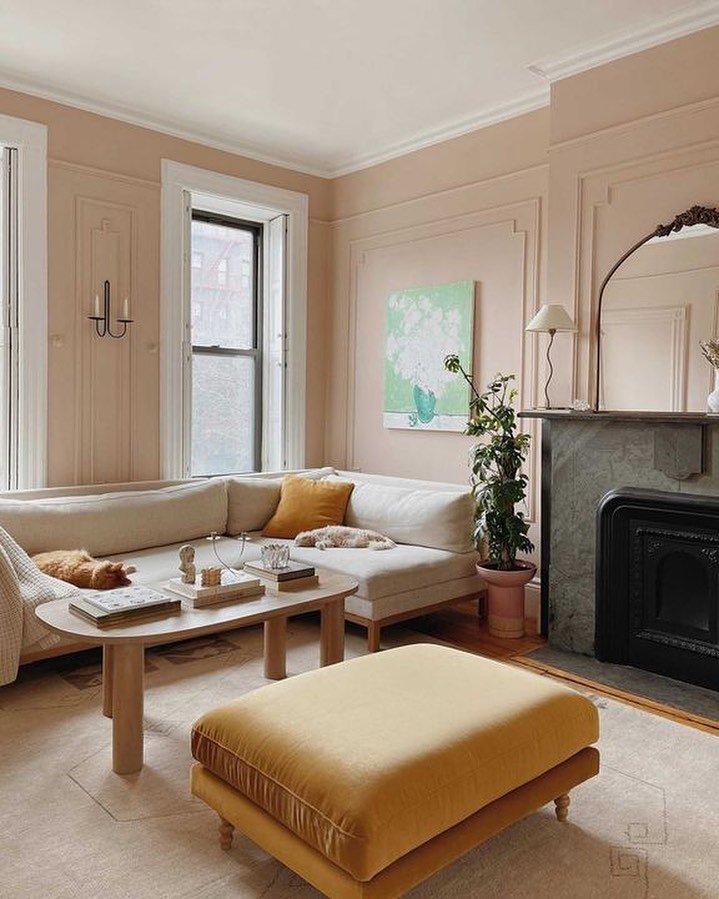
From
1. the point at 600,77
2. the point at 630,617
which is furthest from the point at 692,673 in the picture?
the point at 600,77

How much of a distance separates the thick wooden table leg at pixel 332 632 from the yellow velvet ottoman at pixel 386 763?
32.2 inches

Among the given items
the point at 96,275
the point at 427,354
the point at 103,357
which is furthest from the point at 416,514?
the point at 96,275

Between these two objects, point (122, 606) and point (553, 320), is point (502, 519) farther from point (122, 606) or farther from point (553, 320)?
point (122, 606)

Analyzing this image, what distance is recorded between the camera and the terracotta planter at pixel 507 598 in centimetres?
386

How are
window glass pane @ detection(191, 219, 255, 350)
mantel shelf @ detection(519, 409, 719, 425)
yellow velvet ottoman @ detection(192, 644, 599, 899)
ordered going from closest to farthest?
yellow velvet ottoman @ detection(192, 644, 599, 899), mantel shelf @ detection(519, 409, 719, 425), window glass pane @ detection(191, 219, 255, 350)

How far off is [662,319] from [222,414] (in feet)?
9.49

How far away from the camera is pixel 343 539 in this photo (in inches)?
163

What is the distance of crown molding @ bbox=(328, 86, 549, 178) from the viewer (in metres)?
4.13

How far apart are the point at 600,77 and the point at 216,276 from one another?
8.63 ft

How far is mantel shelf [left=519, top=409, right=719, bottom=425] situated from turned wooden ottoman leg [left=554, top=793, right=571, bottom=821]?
169 cm

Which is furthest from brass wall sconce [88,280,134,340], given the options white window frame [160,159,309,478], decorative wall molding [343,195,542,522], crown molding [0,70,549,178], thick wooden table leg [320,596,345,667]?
thick wooden table leg [320,596,345,667]

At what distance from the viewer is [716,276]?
3.24 m

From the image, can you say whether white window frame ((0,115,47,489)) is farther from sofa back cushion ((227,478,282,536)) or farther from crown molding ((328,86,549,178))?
crown molding ((328,86,549,178))

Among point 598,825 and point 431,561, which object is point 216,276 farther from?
point 598,825
